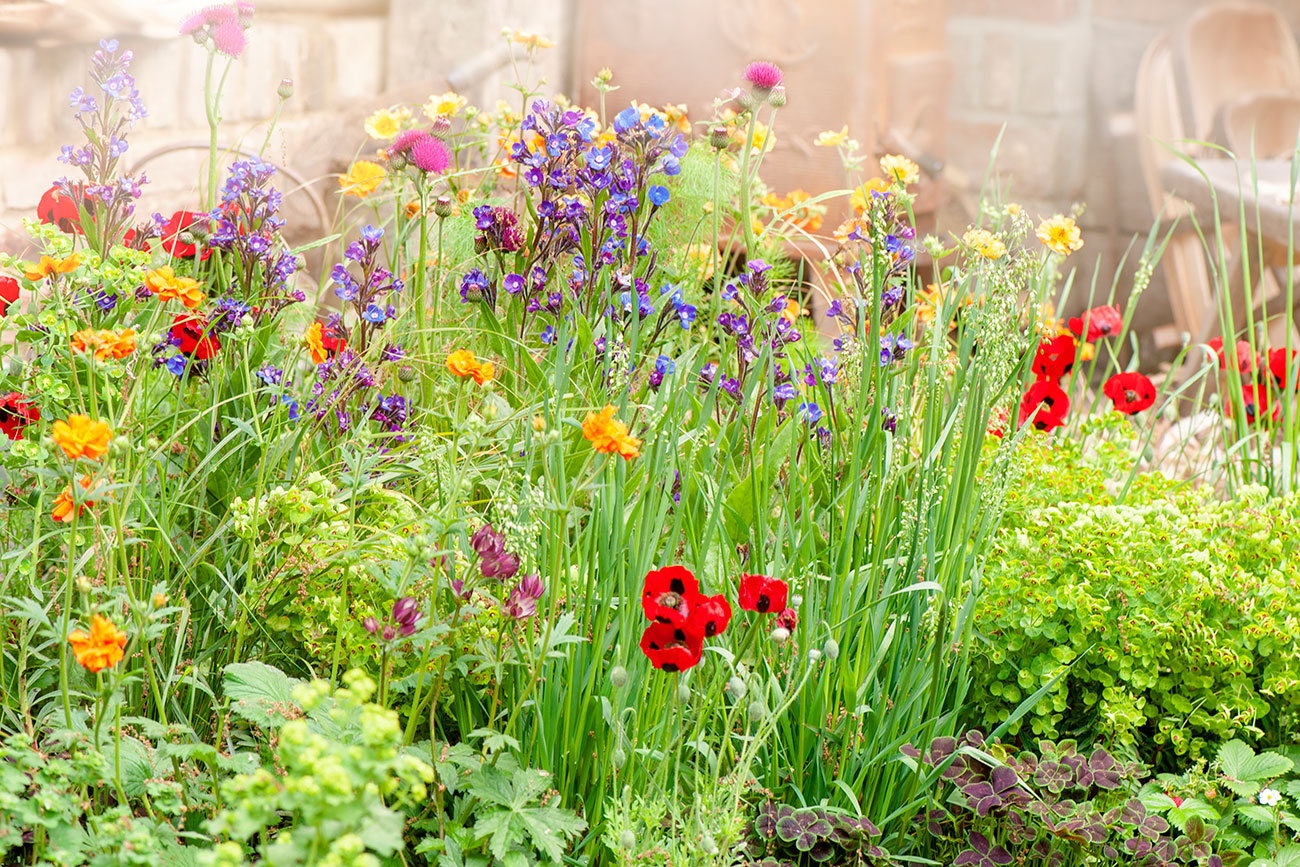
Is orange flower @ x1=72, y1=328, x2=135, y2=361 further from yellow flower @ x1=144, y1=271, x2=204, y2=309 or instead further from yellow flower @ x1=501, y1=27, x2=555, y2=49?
yellow flower @ x1=501, y1=27, x2=555, y2=49

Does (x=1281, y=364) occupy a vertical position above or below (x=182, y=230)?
below

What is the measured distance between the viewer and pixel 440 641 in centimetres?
123

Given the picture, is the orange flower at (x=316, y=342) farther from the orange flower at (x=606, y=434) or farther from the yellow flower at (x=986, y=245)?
the yellow flower at (x=986, y=245)

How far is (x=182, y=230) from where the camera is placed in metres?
1.63

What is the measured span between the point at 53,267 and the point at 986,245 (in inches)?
44.8

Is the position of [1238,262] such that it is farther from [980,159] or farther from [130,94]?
[130,94]

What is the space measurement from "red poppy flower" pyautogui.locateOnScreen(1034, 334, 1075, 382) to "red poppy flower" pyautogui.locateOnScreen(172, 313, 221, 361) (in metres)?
1.29

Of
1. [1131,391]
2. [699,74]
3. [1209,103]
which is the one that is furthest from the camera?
[1209,103]

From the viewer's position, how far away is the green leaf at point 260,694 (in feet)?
3.69

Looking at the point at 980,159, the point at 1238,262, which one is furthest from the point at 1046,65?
the point at 1238,262

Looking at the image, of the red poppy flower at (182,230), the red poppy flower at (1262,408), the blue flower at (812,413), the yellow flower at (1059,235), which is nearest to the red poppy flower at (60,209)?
the red poppy flower at (182,230)

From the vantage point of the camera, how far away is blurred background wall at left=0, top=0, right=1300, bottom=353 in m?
2.63

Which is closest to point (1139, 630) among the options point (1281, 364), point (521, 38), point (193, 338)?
point (1281, 364)

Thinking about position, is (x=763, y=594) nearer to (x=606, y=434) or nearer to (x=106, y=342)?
(x=606, y=434)
